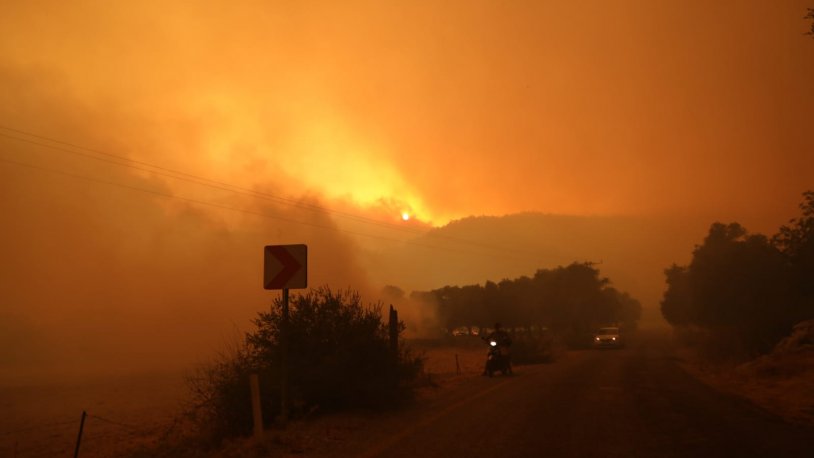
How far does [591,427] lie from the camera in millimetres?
10102

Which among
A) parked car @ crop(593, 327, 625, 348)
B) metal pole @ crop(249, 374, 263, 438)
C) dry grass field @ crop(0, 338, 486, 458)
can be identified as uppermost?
parked car @ crop(593, 327, 625, 348)

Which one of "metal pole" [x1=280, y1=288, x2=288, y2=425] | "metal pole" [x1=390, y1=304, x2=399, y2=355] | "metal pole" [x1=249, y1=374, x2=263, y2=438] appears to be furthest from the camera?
"metal pole" [x1=390, y1=304, x2=399, y2=355]

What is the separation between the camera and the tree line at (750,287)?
28406 millimetres

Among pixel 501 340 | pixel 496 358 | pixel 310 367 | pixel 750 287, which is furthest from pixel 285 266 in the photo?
pixel 750 287

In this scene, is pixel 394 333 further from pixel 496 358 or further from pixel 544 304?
pixel 544 304

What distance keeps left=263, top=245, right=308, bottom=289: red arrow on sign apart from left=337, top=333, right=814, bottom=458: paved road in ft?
9.59

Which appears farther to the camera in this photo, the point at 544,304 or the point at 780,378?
the point at 544,304

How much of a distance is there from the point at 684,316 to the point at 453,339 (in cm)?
2834

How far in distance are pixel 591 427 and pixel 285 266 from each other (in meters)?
6.01

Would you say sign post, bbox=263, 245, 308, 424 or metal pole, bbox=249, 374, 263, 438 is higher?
sign post, bbox=263, 245, 308, 424

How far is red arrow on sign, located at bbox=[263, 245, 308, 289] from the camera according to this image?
32.6ft

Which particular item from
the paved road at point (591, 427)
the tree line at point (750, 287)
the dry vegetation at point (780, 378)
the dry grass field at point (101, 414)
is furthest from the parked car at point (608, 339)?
the paved road at point (591, 427)

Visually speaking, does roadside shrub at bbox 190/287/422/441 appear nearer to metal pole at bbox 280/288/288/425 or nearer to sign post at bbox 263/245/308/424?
metal pole at bbox 280/288/288/425

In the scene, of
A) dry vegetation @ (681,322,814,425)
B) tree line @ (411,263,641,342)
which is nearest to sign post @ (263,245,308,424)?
dry vegetation @ (681,322,814,425)
